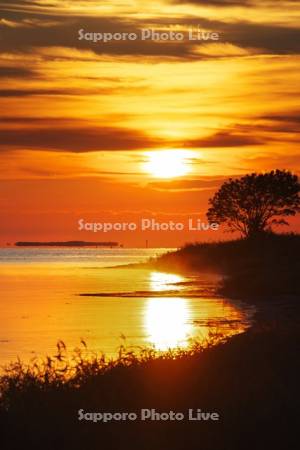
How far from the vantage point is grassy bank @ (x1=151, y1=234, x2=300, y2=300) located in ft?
221

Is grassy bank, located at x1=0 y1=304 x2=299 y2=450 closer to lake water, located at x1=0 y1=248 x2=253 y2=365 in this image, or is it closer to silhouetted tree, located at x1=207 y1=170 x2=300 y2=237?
lake water, located at x1=0 y1=248 x2=253 y2=365

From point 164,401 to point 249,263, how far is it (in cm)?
7497

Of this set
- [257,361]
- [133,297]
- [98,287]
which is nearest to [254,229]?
[98,287]

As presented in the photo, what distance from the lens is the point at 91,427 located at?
57.3 ft

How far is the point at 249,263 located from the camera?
309ft

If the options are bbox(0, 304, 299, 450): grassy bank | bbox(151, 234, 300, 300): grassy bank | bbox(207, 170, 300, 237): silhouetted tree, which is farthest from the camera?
bbox(207, 170, 300, 237): silhouetted tree

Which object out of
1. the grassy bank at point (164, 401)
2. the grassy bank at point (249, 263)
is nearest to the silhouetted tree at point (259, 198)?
the grassy bank at point (249, 263)

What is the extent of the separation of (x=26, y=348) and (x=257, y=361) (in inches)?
495

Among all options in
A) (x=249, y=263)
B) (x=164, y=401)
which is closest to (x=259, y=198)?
(x=249, y=263)

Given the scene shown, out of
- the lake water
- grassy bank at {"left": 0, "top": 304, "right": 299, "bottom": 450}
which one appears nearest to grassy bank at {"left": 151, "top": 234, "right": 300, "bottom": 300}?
the lake water

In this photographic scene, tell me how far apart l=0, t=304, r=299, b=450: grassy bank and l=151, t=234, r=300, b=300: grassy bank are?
1506 inches

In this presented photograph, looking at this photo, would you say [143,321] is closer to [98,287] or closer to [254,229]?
[98,287]

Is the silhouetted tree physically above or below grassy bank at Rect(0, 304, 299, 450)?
above

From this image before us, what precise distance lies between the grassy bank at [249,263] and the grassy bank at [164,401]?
38.3m
